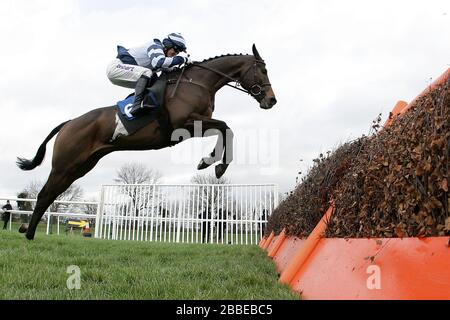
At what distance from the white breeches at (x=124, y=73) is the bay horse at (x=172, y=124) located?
1.25ft

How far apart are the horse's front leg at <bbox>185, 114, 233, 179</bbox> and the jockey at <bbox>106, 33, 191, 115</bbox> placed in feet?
2.17

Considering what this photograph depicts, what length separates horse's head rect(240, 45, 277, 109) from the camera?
222 inches

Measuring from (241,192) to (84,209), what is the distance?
858 inches

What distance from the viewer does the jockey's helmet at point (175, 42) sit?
17.9 ft

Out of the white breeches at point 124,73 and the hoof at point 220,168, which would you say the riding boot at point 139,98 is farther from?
the hoof at point 220,168

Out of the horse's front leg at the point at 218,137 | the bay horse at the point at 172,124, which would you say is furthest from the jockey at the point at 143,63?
the horse's front leg at the point at 218,137

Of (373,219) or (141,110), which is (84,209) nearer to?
(141,110)

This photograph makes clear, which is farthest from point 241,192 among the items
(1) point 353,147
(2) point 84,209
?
(2) point 84,209

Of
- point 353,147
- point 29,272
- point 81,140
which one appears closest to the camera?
point 29,272

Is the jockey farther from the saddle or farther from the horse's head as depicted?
the horse's head

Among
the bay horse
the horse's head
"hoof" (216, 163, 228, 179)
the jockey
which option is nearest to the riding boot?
the jockey

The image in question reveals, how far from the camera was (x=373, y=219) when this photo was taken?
236 cm

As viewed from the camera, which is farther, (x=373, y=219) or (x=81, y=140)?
(x=81, y=140)

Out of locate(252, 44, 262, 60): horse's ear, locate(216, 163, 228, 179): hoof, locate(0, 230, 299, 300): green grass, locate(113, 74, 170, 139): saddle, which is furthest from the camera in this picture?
locate(252, 44, 262, 60): horse's ear
